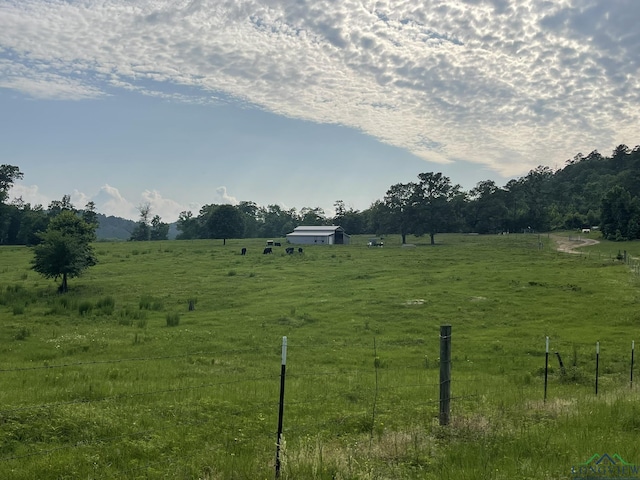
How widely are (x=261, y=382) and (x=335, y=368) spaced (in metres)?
4.54

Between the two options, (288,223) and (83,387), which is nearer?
(83,387)

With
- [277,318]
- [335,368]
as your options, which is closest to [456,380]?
[335,368]

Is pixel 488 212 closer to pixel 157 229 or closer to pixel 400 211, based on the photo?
pixel 400 211

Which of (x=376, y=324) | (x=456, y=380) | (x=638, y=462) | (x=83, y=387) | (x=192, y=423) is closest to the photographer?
(x=638, y=462)

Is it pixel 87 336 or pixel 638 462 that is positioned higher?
pixel 638 462

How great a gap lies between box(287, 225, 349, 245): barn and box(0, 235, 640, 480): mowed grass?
207ft

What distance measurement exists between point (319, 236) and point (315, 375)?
312 ft

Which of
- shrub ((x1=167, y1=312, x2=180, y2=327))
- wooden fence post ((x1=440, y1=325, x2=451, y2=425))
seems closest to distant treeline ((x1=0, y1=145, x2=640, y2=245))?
shrub ((x1=167, y1=312, x2=180, y2=327))

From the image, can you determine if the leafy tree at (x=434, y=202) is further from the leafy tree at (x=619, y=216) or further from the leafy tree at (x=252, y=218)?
the leafy tree at (x=252, y=218)

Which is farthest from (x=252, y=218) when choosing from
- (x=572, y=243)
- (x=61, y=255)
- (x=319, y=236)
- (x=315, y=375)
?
(x=315, y=375)

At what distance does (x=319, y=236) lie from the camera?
111625 millimetres

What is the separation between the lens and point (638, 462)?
675 centimetres

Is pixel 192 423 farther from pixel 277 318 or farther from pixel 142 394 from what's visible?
pixel 277 318

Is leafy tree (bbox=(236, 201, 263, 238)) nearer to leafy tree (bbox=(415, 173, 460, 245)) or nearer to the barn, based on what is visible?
the barn
